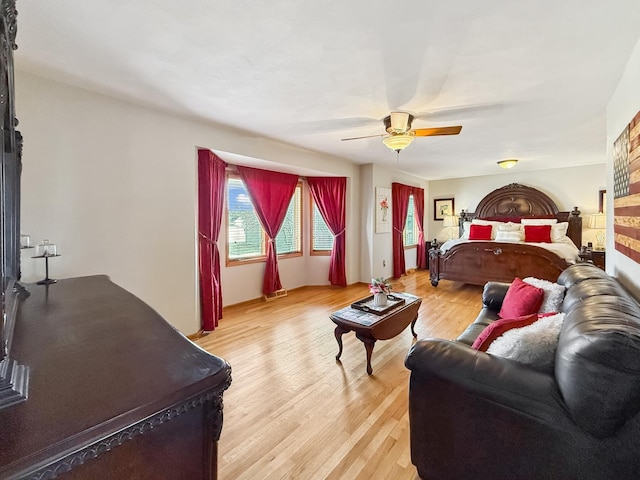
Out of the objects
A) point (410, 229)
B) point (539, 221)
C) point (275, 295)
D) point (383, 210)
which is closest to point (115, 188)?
Result: point (275, 295)

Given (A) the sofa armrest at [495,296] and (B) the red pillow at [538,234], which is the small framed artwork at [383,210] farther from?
(A) the sofa armrest at [495,296]

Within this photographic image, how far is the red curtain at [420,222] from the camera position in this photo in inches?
287

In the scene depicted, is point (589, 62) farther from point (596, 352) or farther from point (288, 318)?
point (288, 318)

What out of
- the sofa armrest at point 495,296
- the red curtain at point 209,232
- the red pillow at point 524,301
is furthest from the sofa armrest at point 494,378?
the red curtain at point 209,232

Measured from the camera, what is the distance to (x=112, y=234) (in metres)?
2.66

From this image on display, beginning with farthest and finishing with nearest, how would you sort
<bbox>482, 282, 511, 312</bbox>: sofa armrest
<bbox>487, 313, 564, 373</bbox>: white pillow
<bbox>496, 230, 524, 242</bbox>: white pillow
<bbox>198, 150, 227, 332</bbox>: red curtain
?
<bbox>496, 230, 524, 242</bbox>: white pillow → <bbox>198, 150, 227, 332</bbox>: red curtain → <bbox>482, 282, 511, 312</bbox>: sofa armrest → <bbox>487, 313, 564, 373</bbox>: white pillow

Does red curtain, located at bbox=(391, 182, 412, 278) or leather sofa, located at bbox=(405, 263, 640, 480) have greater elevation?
red curtain, located at bbox=(391, 182, 412, 278)

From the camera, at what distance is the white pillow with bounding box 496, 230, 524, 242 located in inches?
223

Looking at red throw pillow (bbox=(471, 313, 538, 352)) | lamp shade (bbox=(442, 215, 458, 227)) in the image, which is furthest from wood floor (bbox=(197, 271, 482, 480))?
lamp shade (bbox=(442, 215, 458, 227))

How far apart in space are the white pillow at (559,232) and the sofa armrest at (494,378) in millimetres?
5449

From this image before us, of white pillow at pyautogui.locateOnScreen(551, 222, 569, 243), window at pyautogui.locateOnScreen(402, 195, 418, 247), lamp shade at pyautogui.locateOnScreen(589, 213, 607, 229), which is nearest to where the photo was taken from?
lamp shade at pyautogui.locateOnScreen(589, 213, 607, 229)

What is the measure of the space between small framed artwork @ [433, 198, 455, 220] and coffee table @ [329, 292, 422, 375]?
17.3 ft

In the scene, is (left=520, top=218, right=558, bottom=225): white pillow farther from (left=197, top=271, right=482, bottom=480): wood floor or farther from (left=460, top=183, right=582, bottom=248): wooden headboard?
(left=197, top=271, right=482, bottom=480): wood floor

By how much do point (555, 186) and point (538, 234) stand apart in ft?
4.65
